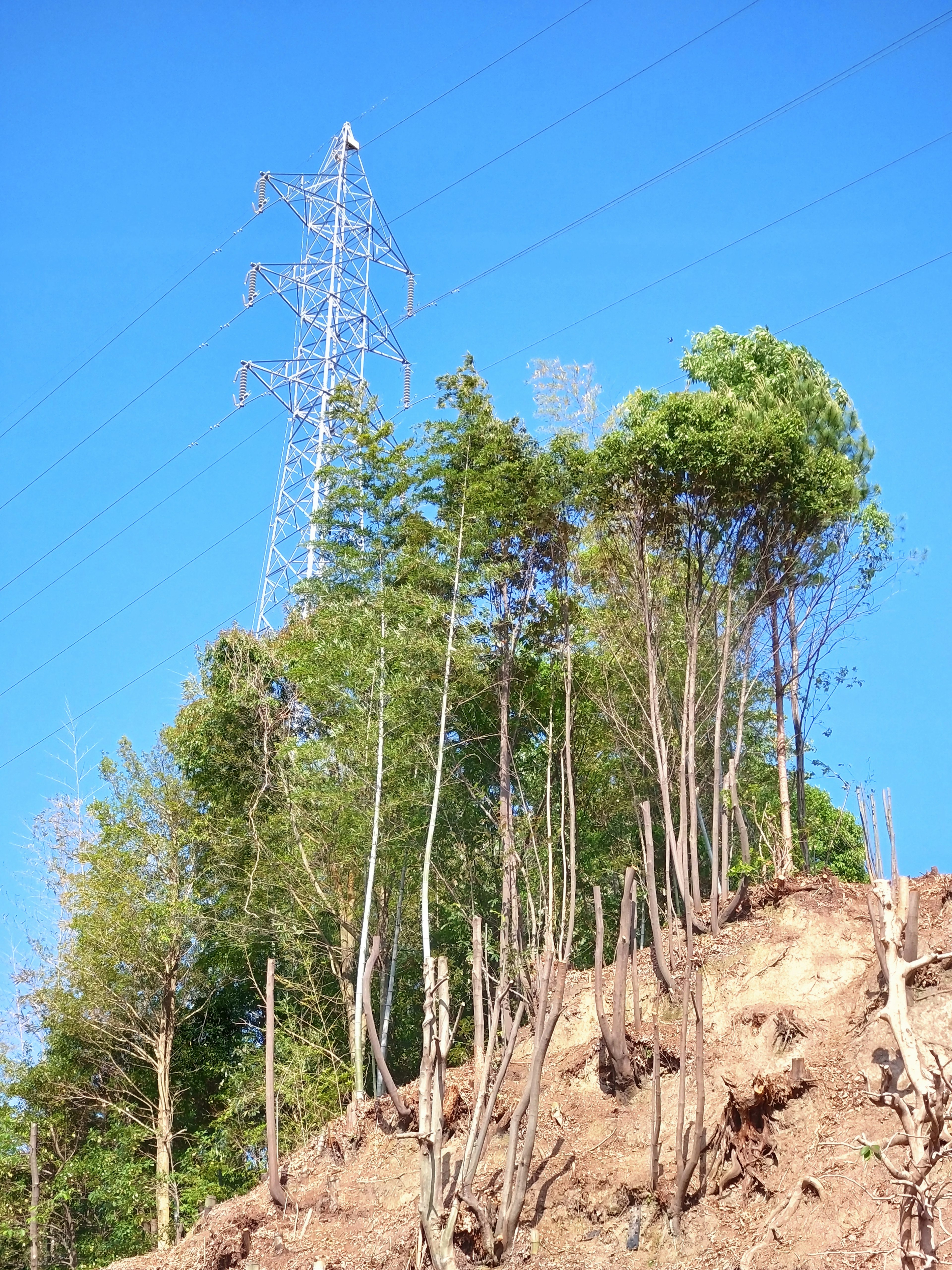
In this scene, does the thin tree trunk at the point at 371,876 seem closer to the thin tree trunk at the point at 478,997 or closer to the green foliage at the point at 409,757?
the green foliage at the point at 409,757

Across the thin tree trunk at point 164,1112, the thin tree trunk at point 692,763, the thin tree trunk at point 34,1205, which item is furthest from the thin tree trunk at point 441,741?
the thin tree trunk at point 34,1205

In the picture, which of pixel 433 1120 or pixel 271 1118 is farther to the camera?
pixel 271 1118

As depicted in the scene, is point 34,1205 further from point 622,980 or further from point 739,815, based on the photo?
point 739,815

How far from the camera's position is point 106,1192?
19.0m

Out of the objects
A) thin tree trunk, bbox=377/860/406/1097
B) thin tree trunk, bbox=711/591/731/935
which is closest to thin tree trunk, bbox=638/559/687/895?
thin tree trunk, bbox=711/591/731/935

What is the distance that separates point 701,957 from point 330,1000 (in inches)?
272

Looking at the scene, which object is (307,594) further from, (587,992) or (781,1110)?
(781,1110)

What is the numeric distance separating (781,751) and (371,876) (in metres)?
5.95

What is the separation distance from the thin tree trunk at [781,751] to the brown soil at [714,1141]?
89 centimetres

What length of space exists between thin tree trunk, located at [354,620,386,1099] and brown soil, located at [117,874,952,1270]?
23.1 inches

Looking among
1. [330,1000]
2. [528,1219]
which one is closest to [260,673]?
[330,1000]

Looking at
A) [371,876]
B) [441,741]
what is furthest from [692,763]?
[371,876]

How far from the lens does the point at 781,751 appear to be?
17.3 meters

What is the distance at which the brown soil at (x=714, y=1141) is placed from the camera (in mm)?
10969
